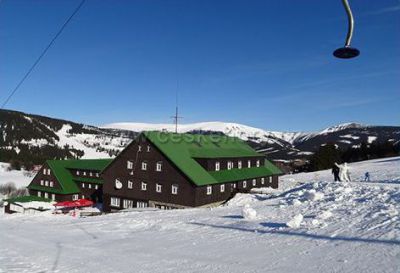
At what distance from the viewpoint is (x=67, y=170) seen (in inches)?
2367

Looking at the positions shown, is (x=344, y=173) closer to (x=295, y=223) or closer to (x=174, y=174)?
(x=174, y=174)

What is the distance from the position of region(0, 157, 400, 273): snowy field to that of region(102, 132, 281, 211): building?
18520 millimetres

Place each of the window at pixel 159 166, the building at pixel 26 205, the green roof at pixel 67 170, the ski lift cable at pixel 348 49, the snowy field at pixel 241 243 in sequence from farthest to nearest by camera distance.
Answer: the green roof at pixel 67 170
the building at pixel 26 205
the window at pixel 159 166
the snowy field at pixel 241 243
the ski lift cable at pixel 348 49

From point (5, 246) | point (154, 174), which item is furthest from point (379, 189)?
point (154, 174)

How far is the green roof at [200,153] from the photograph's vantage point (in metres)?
39.0

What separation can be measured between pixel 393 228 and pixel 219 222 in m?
7.57

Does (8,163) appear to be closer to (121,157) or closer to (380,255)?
(121,157)

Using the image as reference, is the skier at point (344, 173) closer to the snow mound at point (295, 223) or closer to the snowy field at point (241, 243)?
the snowy field at point (241, 243)

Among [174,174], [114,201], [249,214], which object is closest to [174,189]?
[174,174]

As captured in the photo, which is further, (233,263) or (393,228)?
(393,228)

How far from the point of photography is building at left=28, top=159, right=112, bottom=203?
55.6 meters

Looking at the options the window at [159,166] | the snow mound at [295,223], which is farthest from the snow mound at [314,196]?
the window at [159,166]

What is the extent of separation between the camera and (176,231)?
16062 mm

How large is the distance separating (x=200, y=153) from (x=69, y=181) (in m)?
25.7
